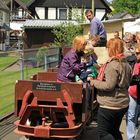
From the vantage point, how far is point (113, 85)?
21.4 ft

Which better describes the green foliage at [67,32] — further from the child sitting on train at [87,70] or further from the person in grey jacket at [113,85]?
the person in grey jacket at [113,85]

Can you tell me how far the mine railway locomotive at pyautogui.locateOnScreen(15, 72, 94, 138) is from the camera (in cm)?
727

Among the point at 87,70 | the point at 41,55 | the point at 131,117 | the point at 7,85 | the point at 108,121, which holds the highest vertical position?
the point at 41,55

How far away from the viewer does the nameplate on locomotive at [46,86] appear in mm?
7357

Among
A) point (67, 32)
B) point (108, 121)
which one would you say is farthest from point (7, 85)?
point (67, 32)

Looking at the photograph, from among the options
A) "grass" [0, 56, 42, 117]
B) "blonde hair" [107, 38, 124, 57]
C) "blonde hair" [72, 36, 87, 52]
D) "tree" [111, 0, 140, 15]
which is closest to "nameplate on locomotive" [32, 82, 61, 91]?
"blonde hair" [72, 36, 87, 52]

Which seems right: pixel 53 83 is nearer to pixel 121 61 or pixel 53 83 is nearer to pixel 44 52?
pixel 121 61

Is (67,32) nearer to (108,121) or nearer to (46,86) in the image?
(46,86)

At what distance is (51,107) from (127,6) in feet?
307

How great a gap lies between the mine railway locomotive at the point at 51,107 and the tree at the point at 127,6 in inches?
3447

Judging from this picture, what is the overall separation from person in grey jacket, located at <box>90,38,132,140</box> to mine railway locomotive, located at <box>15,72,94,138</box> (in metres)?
0.64

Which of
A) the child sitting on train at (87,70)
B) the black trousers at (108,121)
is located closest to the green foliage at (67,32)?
the child sitting on train at (87,70)

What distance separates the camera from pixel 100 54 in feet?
32.8

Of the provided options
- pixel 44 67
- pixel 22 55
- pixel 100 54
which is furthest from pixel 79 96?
pixel 44 67
